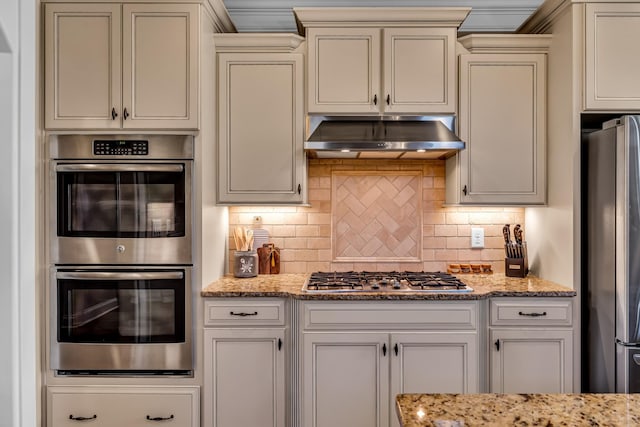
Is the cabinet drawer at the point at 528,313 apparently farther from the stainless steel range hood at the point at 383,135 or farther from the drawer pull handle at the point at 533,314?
the stainless steel range hood at the point at 383,135

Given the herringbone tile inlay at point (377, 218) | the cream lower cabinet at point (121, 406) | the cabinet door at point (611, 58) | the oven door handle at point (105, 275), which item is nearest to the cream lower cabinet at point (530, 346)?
the herringbone tile inlay at point (377, 218)

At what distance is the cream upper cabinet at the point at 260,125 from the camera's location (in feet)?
8.27

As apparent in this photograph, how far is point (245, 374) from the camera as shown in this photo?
226cm

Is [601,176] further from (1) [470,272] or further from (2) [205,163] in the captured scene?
(2) [205,163]

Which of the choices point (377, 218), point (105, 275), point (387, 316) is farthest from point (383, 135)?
point (105, 275)

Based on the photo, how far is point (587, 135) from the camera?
2.38 meters

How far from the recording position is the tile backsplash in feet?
9.48

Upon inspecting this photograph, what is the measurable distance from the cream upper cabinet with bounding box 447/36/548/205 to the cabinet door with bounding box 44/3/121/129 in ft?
6.44

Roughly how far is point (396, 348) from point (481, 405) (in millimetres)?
1316

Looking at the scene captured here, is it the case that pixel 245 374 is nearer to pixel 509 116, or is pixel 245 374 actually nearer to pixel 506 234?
pixel 506 234

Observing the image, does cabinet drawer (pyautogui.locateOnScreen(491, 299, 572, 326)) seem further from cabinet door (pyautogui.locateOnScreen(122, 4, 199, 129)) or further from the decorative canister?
cabinet door (pyautogui.locateOnScreen(122, 4, 199, 129))

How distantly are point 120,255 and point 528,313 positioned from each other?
7.15 feet

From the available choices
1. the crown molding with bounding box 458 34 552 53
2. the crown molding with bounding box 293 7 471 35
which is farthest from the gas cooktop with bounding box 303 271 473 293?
the crown molding with bounding box 293 7 471 35

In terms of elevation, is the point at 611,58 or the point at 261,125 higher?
the point at 611,58
